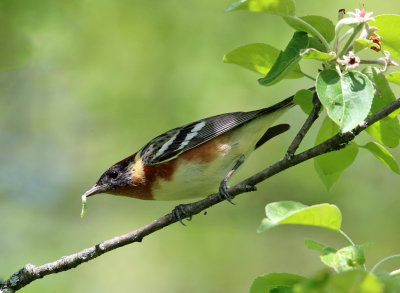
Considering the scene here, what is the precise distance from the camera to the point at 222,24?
658 cm

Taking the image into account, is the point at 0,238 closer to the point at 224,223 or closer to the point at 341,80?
the point at 224,223

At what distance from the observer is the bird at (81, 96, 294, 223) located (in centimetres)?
458

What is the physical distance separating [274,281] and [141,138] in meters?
4.73

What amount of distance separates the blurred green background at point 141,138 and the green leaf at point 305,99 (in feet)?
9.58

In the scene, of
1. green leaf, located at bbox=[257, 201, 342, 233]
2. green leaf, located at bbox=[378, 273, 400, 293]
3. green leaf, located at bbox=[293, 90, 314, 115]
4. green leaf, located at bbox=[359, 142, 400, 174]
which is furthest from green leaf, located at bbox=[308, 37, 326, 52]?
green leaf, located at bbox=[378, 273, 400, 293]

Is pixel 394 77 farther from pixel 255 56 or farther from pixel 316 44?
pixel 255 56

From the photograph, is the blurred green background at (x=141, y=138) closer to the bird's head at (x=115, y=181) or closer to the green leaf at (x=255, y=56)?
the bird's head at (x=115, y=181)

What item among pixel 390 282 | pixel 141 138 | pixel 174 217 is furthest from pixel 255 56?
pixel 141 138

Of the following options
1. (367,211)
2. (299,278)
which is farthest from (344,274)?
(367,211)

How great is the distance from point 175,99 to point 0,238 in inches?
117

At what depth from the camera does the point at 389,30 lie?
8.39 ft

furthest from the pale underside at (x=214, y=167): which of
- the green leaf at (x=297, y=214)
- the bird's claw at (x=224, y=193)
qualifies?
the green leaf at (x=297, y=214)

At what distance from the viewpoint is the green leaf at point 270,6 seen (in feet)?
7.64

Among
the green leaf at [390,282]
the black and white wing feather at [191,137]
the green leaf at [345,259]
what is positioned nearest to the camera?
the green leaf at [390,282]
